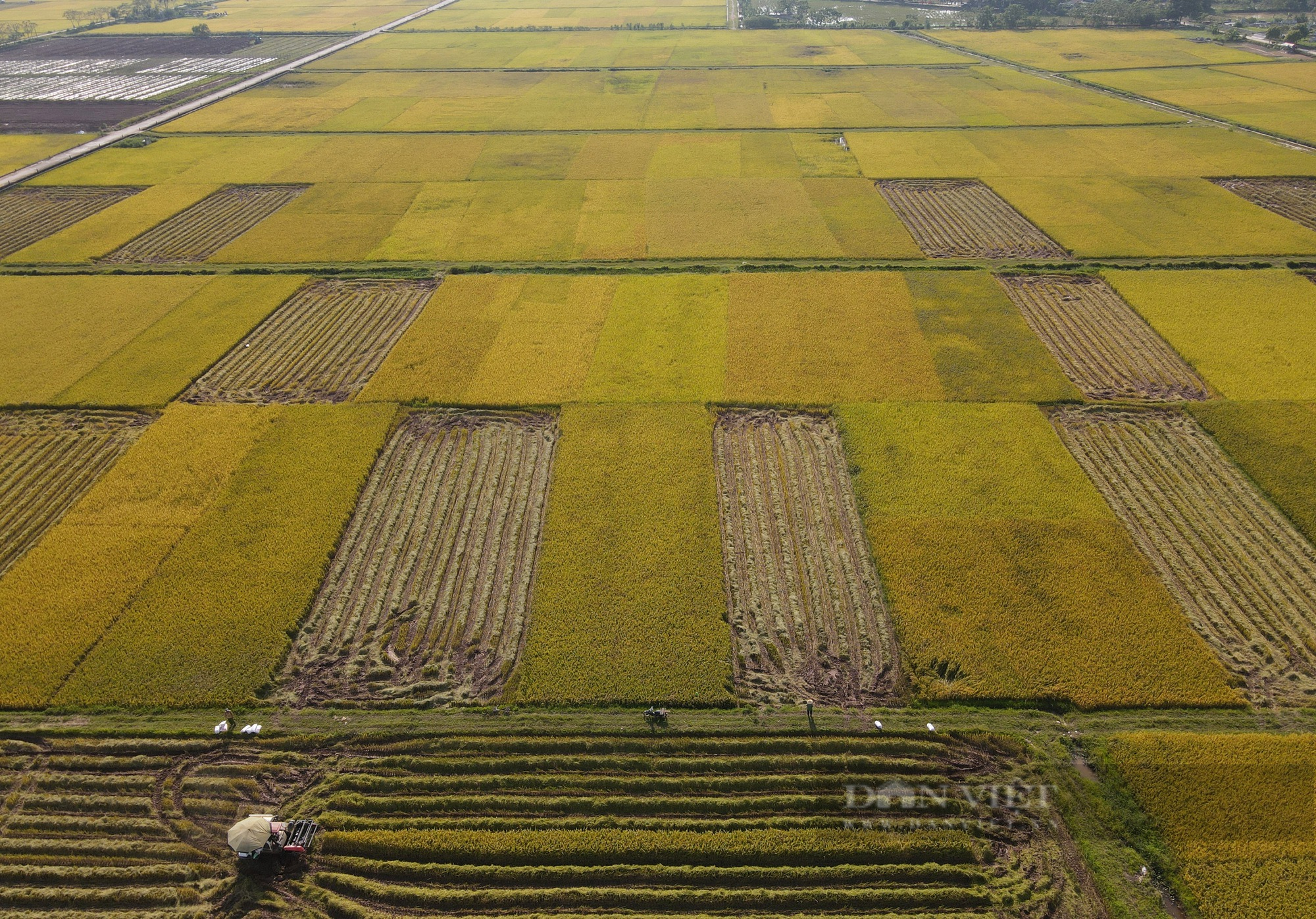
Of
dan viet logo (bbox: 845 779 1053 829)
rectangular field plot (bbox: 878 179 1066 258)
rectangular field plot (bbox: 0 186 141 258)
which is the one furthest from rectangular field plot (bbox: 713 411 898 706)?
rectangular field plot (bbox: 0 186 141 258)

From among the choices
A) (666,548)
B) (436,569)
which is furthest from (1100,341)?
(436,569)

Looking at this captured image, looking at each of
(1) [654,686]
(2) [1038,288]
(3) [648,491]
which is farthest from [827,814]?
(2) [1038,288]

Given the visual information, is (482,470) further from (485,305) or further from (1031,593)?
(1031,593)

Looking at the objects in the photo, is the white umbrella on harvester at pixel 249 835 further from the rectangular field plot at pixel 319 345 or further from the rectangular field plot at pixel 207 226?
the rectangular field plot at pixel 207 226

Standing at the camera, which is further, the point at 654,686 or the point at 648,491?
the point at 648,491

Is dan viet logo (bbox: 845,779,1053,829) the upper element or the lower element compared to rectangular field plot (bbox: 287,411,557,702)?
lower

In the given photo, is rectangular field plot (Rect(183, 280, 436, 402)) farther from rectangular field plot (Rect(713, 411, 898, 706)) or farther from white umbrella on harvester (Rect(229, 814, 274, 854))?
white umbrella on harvester (Rect(229, 814, 274, 854))
